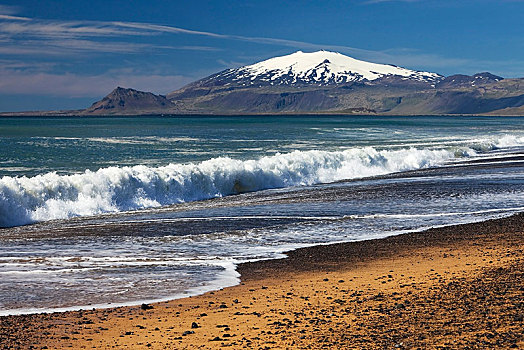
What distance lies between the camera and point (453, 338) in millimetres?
7066

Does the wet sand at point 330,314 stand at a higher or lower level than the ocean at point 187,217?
lower

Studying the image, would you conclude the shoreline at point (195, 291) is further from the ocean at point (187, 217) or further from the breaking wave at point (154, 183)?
the breaking wave at point (154, 183)

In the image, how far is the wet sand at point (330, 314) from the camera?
732cm

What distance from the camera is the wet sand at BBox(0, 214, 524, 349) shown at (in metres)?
7.32

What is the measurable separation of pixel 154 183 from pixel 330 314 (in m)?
17.2

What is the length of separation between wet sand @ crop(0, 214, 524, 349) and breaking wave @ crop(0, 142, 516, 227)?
10571mm

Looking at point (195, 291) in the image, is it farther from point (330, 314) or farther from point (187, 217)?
point (187, 217)

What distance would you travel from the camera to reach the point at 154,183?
2494cm

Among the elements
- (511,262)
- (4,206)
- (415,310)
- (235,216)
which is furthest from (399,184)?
(415,310)

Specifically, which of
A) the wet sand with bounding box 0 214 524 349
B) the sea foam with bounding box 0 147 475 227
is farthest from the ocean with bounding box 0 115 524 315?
the wet sand with bounding box 0 214 524 349

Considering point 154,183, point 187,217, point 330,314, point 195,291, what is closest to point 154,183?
point 154,183

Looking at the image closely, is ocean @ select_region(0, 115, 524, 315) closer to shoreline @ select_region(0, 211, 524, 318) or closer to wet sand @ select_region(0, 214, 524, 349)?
shoreline @ select_region(0, 211, 524, 318)

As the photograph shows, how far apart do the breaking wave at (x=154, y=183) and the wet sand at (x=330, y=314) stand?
10.6 m

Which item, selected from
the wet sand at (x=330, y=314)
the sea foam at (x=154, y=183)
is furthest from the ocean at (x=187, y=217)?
the wet sand at (x=330, y=314)
